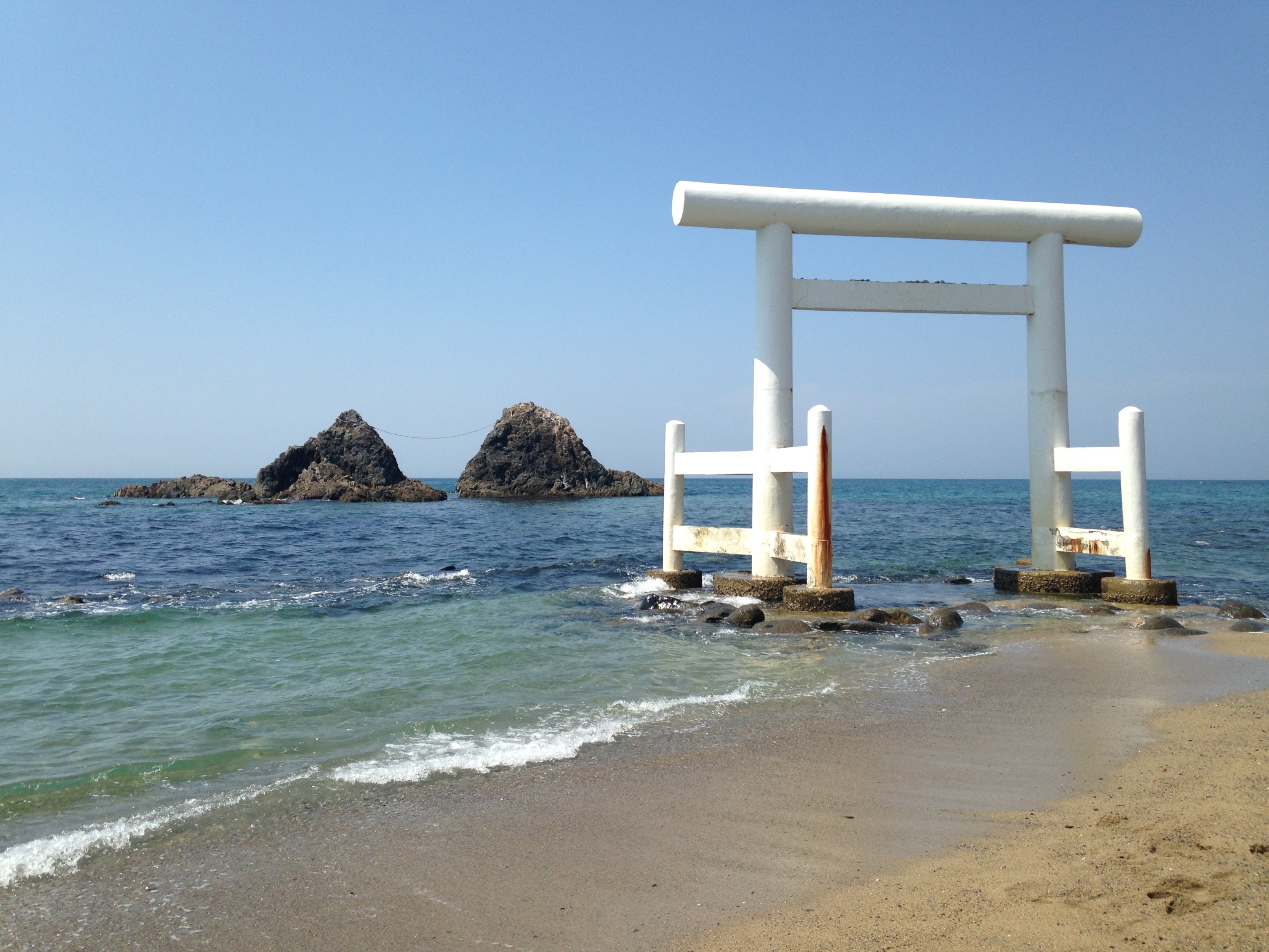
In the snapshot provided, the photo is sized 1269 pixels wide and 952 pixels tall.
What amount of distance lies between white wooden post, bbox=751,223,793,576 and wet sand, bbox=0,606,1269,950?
6387mm

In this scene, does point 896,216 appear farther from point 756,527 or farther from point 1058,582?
point 1058,582

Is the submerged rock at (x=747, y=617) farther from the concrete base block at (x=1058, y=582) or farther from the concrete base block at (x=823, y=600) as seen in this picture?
the concrete base block at (x=1058, y=582)

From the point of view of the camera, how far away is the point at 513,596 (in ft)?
48.4

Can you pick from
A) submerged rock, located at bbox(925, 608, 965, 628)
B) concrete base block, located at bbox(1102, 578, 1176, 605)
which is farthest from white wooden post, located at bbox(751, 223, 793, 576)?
concrete base block, located at bbox(1102, 578, 1176, 605)

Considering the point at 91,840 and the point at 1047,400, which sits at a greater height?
the point at 1047,400

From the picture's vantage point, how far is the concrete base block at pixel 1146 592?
12.3m

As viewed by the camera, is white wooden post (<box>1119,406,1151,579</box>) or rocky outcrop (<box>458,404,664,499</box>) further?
rocky outcrop (<box>458,404,664,499</box>)

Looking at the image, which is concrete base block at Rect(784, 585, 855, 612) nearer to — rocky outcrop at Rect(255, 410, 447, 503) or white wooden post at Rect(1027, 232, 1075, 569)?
white wooden post at Rect(1027, 232, 1075, 569)

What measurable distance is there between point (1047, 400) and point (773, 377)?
4.75m

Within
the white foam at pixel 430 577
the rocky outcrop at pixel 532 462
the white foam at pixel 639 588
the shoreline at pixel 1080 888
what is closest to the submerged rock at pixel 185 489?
the rocky outcrop at pixel 532 462

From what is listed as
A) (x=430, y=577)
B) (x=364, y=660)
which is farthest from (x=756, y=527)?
(x=430, y=577)

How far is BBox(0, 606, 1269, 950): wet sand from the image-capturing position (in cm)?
338

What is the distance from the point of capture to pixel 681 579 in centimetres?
1477

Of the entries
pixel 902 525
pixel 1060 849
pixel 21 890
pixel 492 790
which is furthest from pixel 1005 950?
pixel 902 525
